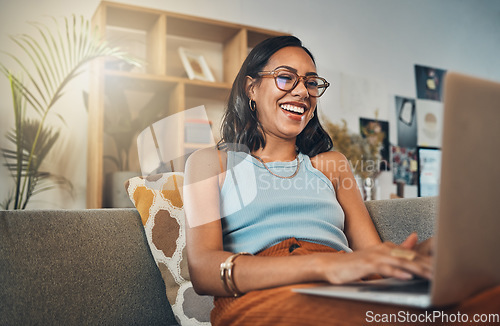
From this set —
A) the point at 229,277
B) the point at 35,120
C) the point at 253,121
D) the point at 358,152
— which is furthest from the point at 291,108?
the point at 358,152

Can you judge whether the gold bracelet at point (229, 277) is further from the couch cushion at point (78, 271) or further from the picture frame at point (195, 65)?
the picture frame at point (195, 65)

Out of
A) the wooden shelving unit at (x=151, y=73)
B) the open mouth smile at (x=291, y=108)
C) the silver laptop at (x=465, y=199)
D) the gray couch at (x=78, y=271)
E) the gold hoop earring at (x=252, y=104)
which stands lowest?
the gray couch at (x=78, y=271)

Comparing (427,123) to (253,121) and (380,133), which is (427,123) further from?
(253,121)

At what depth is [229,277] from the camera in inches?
35.3

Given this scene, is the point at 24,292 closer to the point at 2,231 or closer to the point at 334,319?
the point at 2,231

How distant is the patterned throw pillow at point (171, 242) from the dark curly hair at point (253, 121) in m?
0.23

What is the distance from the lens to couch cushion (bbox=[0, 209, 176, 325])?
1086mm

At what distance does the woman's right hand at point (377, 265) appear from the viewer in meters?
0.69

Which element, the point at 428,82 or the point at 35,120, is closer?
the point at 35,120

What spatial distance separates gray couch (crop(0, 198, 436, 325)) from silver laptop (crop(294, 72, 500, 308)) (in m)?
0.80

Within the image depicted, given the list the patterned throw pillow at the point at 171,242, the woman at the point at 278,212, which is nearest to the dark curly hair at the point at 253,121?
the woman at the point at 278,212

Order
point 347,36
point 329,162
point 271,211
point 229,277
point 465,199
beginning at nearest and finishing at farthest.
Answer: point 465,199, point 229,277, point 271,211, point 329,162, point 347,36

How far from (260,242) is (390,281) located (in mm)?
399

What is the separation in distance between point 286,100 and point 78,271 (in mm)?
729
